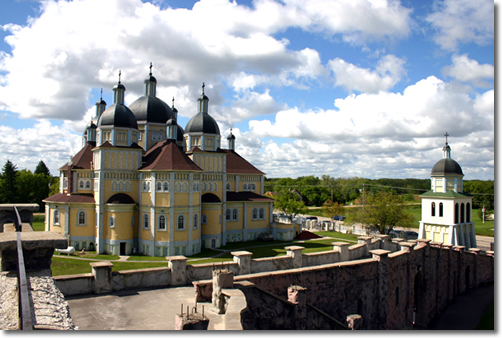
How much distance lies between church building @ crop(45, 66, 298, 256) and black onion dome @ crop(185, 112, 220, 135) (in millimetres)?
114

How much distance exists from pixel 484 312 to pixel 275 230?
22.2 m

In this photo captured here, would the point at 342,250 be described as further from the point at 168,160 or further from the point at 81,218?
the point at 81,218

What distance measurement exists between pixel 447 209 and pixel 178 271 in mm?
34655

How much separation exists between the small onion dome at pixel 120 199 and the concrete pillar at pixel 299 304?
24.7 meters

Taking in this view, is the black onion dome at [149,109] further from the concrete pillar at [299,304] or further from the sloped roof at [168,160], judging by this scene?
the concrete pillar at [299,304]

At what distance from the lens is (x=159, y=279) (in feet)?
46.1

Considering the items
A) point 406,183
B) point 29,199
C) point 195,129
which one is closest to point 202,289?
point 195,129

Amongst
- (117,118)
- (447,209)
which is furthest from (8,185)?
(447,209)

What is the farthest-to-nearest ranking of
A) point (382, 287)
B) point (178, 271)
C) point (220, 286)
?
point (382, 287), point (178, 271), point (220, 286)

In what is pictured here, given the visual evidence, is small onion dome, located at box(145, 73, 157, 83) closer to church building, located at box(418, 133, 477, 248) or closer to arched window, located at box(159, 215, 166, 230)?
arched window, located at box(159, 215, 166, 230)

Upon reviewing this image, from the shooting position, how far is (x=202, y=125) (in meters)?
40.0

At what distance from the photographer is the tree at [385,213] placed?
44125 millimetres

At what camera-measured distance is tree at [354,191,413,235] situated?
44125 mm

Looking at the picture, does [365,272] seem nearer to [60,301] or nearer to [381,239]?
[381,239]
